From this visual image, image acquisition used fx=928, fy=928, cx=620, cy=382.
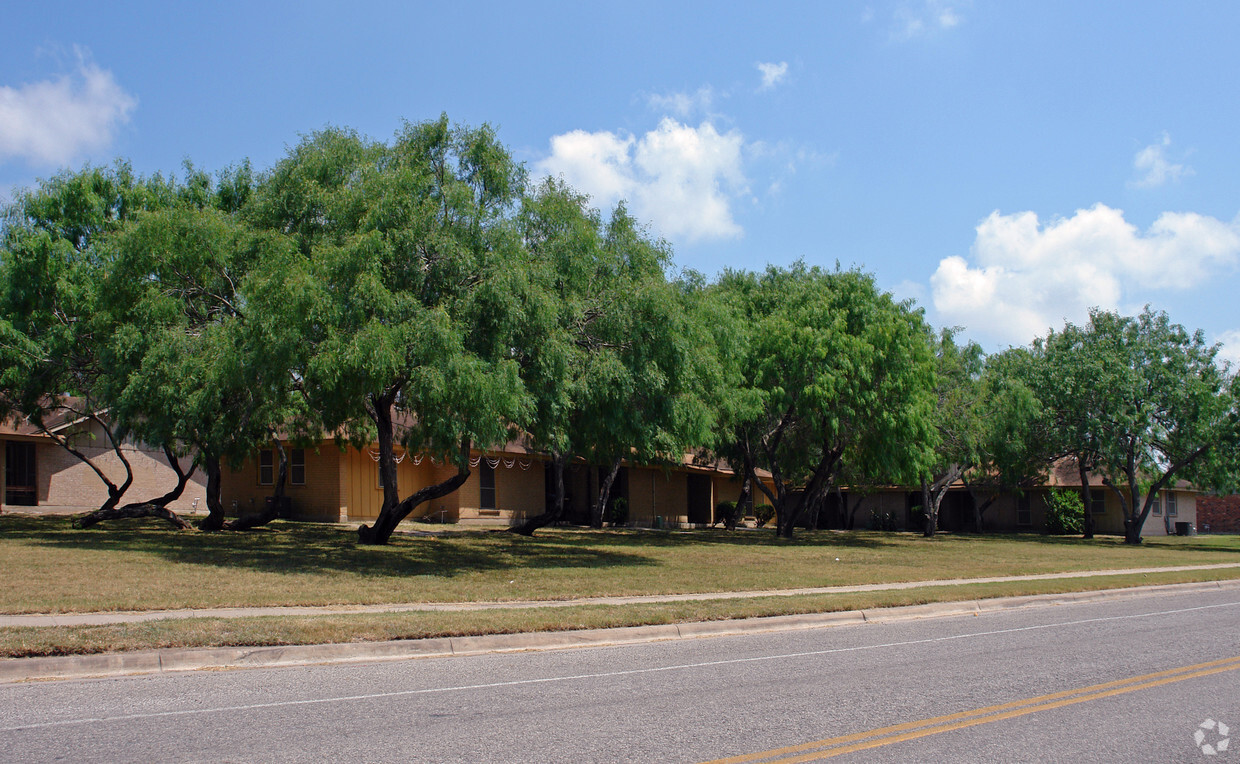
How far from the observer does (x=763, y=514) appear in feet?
152

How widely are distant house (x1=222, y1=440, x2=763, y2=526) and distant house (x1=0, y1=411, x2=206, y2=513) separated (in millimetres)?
4046

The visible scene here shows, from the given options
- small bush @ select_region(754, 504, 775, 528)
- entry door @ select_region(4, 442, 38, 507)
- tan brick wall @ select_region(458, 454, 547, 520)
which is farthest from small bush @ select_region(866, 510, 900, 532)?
entry door @ select_region(4, 442, 38, 507)

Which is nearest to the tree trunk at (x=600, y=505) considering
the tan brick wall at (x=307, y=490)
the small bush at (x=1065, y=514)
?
the tan brick wall at (x=307, y=490)

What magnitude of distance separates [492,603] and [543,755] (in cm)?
828

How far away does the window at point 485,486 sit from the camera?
34.8 meters

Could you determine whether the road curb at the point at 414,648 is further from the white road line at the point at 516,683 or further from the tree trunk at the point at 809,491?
the tree trunk at the point at 809,491

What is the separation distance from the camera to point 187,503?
3594cm

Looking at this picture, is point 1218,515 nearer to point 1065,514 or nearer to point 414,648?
point 1065,514

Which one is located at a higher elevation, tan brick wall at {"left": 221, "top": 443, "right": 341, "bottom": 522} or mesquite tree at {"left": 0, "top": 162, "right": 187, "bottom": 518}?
mesquite tree at {"left": 0, "top": 162, "right": 187, "bottom": 518}

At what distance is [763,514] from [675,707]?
130 ft

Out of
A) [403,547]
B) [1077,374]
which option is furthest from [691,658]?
[1077,374]

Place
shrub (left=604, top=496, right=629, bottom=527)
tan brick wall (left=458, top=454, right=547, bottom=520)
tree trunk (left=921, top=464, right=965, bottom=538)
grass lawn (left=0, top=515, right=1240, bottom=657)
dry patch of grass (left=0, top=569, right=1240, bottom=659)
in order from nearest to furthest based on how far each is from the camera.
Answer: dry patch of grass (left=0, top=569, right=1240, bottom=659)
grass lawn (left=0, top=515, right=1240, bottom=657)
tan brick wall (left=458, top=454, right=547, bottom=520)
shrub (left=604, top=496, right=629, bottom=527)
tree trunk (left=921, top=464, right=965, bottom=538)

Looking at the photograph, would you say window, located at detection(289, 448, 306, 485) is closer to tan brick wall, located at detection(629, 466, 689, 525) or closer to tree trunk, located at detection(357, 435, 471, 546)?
tree trunk, located at detection(357, 435, 471, 546)

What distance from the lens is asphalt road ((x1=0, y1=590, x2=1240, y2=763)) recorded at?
20.5 ft
